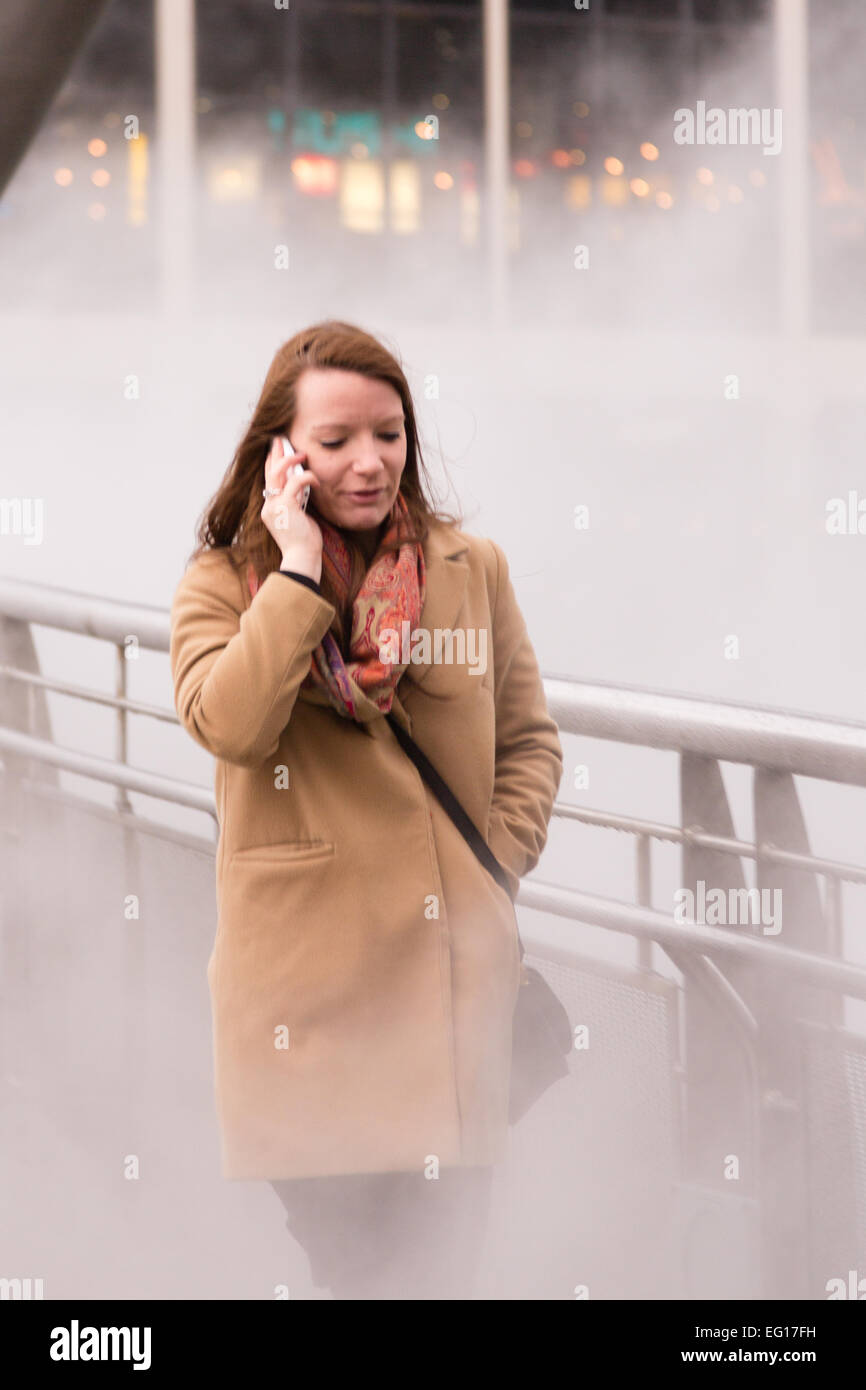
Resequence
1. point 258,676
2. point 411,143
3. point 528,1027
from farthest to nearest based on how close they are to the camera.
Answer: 1. point 411,143
2. point 528,1027
3. point 258,676

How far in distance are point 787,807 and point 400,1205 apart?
402 millimetres

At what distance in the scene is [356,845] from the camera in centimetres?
85

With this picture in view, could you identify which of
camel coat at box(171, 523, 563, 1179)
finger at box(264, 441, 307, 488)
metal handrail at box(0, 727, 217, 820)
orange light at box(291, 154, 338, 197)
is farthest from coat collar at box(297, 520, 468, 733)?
orange light at box(291, 154, 338, 197)

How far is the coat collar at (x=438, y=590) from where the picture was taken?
0.86m

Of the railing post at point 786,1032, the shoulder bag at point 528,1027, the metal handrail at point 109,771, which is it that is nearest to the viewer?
the shoulder bag at point 528,1027

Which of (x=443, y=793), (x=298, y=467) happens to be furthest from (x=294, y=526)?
(x=443, y=793)

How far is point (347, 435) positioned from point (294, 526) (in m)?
0.07

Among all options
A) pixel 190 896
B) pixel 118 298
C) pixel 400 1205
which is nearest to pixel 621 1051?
pixel 400 1205

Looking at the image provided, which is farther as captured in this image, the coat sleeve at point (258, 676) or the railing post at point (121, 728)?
the railing post at point (121, 728)

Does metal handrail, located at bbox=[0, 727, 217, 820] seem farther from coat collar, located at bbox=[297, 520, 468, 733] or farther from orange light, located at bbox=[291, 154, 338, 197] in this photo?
orange light, located at bbox=[291, 154, 338, 197]

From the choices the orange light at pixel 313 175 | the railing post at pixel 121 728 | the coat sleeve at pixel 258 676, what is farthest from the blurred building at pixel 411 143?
the coat sleeve at pixel 258 676

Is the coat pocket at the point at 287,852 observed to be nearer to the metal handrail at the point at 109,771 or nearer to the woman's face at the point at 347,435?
the woman's face at the point at 347,435

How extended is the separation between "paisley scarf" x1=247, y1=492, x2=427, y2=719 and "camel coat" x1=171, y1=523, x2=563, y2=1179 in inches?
0.8

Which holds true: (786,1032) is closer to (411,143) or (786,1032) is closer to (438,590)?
(438,590)
